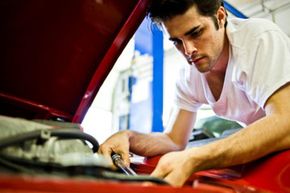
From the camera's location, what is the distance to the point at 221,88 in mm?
1354

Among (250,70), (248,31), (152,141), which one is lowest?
(152,141)

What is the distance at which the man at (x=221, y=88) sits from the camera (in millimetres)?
864

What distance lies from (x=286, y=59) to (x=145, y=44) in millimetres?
1646

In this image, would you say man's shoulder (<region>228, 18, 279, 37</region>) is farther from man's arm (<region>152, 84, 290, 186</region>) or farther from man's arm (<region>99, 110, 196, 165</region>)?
man's arm (<region>99, 110, 196, 165</region>)

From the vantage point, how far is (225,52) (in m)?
1.26

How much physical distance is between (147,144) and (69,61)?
0.53 meters

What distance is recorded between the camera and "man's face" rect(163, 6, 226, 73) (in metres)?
1.22

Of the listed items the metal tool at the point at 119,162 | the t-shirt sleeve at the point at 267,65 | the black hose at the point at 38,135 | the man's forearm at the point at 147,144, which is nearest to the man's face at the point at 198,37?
the t-shirt sleeve at the point at 267,65

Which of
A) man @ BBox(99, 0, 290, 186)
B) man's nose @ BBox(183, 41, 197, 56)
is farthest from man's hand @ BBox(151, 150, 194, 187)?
man's nose @ BBox(183, 41, 197, 56)

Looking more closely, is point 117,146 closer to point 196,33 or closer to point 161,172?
point 161,172

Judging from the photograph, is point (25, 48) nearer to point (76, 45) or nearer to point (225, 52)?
point (76, 45)

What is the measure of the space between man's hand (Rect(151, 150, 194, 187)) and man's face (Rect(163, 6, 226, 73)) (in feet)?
1.76

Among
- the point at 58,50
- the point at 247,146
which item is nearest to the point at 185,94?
the point at 247,146

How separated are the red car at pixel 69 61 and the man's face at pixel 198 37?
0.28 m
